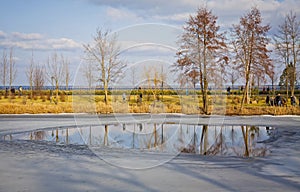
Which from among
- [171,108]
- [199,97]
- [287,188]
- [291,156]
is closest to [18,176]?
[287,188]

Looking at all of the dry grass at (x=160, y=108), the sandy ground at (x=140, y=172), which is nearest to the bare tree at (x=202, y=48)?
the dry grass at (x=160, y=108)

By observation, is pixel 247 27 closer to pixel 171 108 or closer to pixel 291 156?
pixel 171 108

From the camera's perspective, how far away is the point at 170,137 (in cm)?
1345

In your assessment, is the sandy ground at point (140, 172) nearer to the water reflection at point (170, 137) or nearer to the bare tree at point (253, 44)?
the water reflection at point (170, 137)

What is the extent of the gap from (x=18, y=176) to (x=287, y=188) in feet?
17.0

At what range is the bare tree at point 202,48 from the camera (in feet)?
72.0

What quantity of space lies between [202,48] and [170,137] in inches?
393

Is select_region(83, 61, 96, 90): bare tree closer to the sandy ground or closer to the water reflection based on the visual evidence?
the water reflection

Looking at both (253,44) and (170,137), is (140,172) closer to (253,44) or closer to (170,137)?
(170,137)

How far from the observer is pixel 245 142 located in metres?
12.3

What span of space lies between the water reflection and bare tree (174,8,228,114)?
5.89 metres

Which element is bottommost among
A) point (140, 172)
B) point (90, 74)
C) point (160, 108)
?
point (140, 172)

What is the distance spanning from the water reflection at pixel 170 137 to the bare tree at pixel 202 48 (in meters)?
5.89

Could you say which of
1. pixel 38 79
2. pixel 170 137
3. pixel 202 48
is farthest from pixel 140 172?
pixel 38 79
